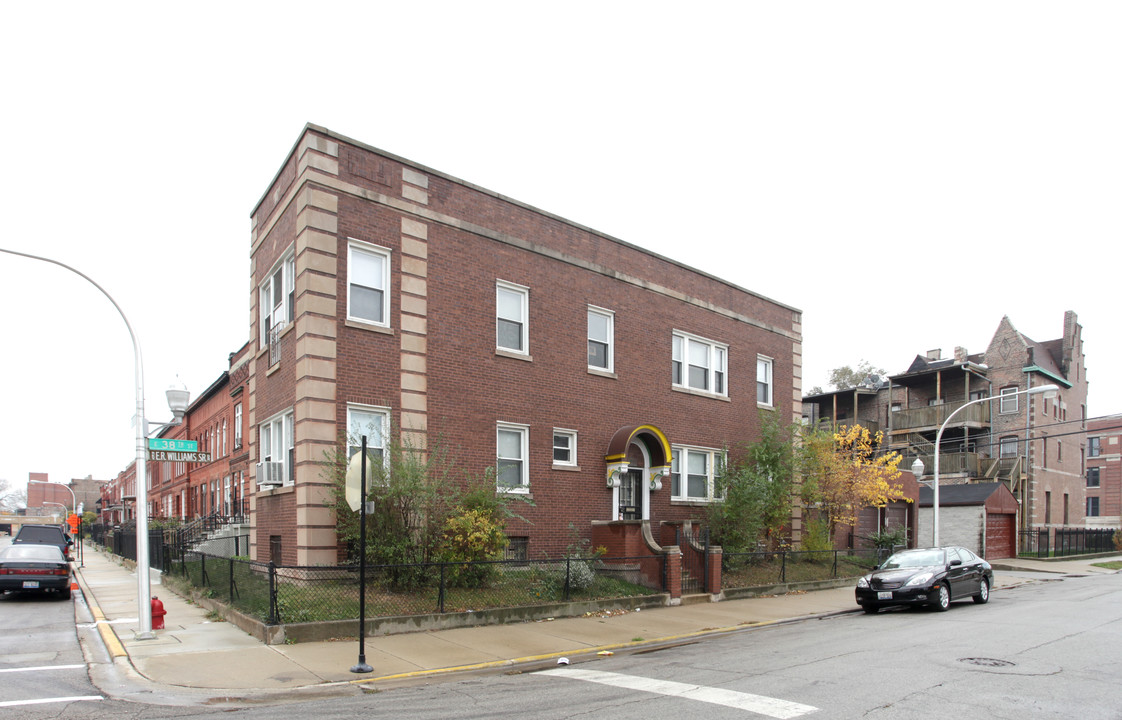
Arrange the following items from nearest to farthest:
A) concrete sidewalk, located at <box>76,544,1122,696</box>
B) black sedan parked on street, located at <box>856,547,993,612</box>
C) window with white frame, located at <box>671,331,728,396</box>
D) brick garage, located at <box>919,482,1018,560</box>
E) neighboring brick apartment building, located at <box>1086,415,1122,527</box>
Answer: concrete sidewalk, located at <box>76,544,1122,696</box> → black sedan parked on street, located at <box>856,547,993,612</box> → window with white frame, located at <box>671,331,728,396</box> → brick garage, located at <box>919,482,1018,560</box> → neighboring brick apartment building, located at <box>1086,415,1122,527</box>

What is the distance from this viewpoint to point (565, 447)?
19781mm

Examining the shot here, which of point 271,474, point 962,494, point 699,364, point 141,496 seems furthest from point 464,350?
point 962,494

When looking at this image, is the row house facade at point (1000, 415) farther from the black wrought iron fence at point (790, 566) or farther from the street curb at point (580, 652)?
the street curb at point (580, 652)

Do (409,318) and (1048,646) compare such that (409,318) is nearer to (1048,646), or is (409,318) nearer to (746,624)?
(746,624)

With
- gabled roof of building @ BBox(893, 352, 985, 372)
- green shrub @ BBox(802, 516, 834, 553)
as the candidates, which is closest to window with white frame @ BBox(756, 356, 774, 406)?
green shrub @ BBox(802, 516, 834, 553)

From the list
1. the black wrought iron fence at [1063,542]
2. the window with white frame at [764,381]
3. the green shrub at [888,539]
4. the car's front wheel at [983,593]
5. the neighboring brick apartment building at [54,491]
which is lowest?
the neighboring brick apartment building at [54,491]

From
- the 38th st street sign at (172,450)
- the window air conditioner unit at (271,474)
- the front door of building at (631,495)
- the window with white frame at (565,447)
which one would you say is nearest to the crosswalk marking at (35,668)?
the 38th st street sign at (172,450)

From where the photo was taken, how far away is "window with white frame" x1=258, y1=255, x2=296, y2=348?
17.0m

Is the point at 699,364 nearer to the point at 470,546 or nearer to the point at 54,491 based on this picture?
the point at 470,546

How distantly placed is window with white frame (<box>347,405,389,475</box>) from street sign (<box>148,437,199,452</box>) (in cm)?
275

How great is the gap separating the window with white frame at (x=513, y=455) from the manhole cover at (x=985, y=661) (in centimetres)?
984

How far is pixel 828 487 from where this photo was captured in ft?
86.9

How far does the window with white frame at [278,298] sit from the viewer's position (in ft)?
55.9

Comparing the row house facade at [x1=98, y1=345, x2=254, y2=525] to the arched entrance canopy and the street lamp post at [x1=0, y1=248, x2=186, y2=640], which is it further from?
the street lamp post at [x1=0, y1=248, x2=186, y2=640]
